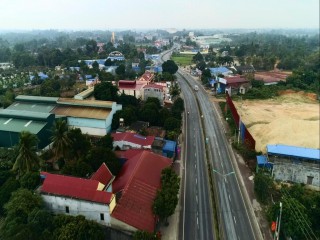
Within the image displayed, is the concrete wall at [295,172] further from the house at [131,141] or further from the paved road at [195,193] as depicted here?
the house at [131,141]

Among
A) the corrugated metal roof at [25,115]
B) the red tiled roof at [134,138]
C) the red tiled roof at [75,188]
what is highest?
the red tiled roof at [75,188]

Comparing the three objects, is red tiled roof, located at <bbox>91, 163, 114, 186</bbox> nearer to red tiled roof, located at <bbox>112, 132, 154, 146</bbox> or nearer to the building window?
red tiled roof, located at <bbox>112, 132, 154, 146</bbox>

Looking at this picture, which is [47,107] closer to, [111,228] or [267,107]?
[111,228]

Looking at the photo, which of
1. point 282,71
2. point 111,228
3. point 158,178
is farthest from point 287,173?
point 282,71

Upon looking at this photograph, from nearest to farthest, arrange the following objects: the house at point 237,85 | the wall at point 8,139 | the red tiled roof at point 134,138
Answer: the wall at point 8,139
the red tiled roof at point 134,138
the house at point 237,85

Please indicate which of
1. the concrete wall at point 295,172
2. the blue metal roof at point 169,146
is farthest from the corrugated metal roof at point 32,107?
the concrete wall at point 295,172

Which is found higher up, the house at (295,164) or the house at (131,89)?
the house at (295,164)

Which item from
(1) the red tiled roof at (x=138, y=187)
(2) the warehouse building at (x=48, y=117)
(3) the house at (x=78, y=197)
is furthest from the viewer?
(2) the warehouse building at (x=48, y=117)
